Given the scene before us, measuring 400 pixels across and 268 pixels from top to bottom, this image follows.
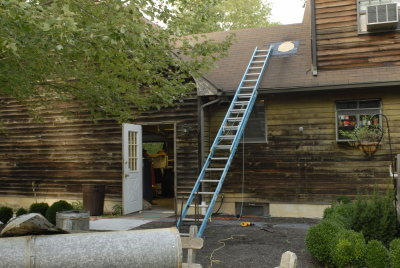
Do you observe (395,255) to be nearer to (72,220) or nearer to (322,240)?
(322,240)

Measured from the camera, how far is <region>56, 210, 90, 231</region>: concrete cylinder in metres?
6.62

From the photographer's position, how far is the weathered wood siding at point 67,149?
37.2 ft

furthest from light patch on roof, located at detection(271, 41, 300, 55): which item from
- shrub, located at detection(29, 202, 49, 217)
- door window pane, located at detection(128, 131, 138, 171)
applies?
shrub, located at detection(29, 202, 49, 217)

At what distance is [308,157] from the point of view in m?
10.6

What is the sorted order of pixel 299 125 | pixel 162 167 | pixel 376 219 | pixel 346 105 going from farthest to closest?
pixel 162 167 < pixel 299 125 < pixel 346 105 < pixel 376 219

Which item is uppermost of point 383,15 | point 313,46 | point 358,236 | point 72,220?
point 383,15

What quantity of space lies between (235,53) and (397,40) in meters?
4.74

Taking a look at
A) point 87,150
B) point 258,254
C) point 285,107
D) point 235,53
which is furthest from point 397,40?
point 87,150

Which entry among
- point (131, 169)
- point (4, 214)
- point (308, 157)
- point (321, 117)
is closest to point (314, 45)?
point (321, 117)

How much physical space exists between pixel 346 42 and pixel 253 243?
Result: 619 cm

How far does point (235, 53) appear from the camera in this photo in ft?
42.6

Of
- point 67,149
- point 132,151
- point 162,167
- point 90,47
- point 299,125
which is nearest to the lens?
point 90,47

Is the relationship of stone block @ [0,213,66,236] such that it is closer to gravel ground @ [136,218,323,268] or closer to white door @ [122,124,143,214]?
gravel ground @ [136,218,323,268]

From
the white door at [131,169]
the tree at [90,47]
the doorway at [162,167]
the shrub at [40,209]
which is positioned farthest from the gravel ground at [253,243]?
the doorway at [162,167]
